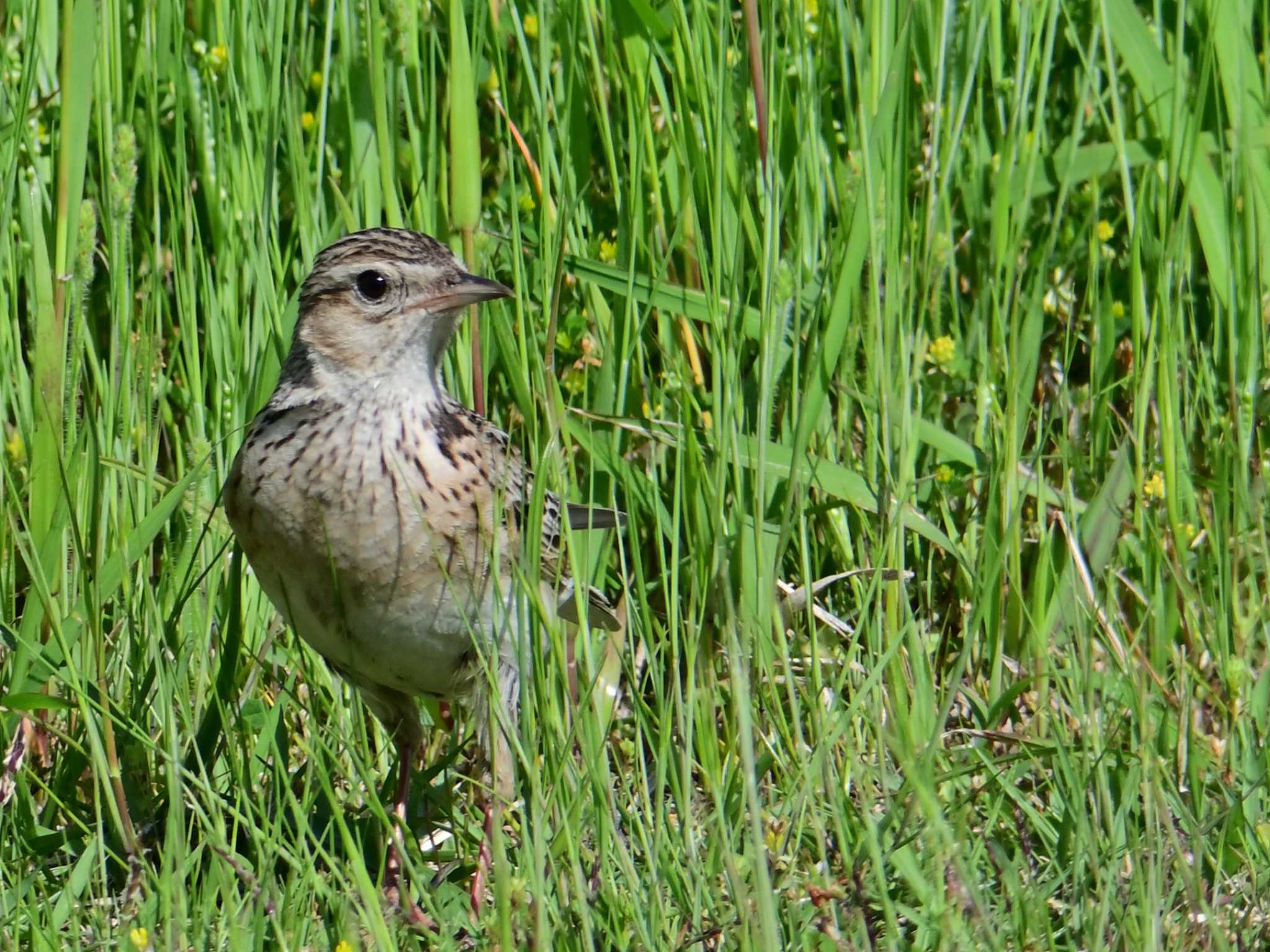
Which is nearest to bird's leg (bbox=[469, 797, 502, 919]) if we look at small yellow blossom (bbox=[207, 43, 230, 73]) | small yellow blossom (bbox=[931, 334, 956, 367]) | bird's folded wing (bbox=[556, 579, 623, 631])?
bird's folded wing (bbox=[556, 579, 623, 631])

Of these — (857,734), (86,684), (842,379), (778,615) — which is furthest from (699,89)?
(86,684)

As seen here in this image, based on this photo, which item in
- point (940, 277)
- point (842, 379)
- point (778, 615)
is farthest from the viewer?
point (940, 277)

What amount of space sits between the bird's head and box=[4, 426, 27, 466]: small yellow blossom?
1.00m

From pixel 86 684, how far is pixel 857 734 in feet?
6.13

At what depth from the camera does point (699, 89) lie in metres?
4.47

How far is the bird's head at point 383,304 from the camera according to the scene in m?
4.34

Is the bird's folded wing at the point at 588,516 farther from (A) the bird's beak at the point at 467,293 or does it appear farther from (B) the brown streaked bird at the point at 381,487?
(A) the bird's beak at the point at 467,293

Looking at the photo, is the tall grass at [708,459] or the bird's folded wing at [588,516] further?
the bird's folded wing at [588,516]

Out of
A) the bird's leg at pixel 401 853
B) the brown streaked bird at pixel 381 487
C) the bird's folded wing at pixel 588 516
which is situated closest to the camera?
the bird's leg at pixel 401 853

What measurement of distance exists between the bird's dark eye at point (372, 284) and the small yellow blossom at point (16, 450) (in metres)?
1.19

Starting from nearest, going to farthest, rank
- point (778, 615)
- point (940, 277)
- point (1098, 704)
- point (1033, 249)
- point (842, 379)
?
point (778, 615) < point (1098, 704) < point (842, 379) < point (940, 277) < point (1033, 249)

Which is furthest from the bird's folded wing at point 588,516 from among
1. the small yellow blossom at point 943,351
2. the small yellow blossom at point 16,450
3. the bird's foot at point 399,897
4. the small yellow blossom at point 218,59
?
the small yellow blossom at point 218,59

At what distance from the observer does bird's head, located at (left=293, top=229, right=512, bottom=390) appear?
14.2ft

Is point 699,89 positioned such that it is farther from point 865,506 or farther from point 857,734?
point 857,734
